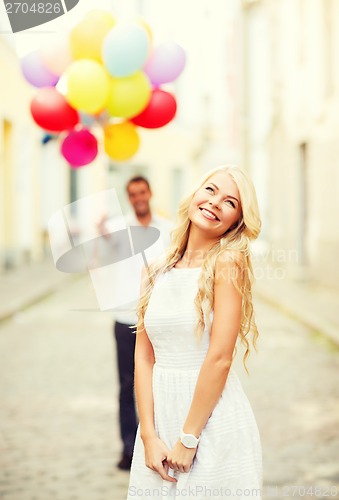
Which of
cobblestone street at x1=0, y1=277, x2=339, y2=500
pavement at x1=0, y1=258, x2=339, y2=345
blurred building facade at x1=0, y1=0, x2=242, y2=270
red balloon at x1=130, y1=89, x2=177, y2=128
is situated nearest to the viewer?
cobblestone street at x1=0, y1=277, x2=339, y2=500

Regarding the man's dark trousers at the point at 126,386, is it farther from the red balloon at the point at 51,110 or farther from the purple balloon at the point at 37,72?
the purple balloon at the point at 37,72

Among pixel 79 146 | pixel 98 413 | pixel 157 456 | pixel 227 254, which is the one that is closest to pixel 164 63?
pixel 79 146

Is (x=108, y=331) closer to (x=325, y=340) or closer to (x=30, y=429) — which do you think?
(x=325, y=340)

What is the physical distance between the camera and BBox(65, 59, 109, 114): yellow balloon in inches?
183

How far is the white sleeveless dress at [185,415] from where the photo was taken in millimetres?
2299

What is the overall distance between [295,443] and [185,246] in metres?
2.94

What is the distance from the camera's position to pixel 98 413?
19.5ft

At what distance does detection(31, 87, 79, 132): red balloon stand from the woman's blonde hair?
8.12 feet

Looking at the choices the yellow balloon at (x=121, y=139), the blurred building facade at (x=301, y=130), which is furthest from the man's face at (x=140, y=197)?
the blurred building facade at (x=301, y=130)

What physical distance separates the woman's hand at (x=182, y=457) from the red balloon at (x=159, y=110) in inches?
117

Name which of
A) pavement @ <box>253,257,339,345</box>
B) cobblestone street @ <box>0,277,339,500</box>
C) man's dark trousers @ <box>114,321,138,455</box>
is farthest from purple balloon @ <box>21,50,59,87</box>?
pavement @ <box>253,257,339,345</box>

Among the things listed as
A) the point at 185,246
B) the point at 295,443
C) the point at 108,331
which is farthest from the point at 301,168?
the point at 185,246

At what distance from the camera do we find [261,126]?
2316 centimetres

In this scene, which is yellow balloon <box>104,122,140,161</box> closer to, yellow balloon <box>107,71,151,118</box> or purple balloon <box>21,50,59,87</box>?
yellow balloon <box>107,71,151,118</box>
